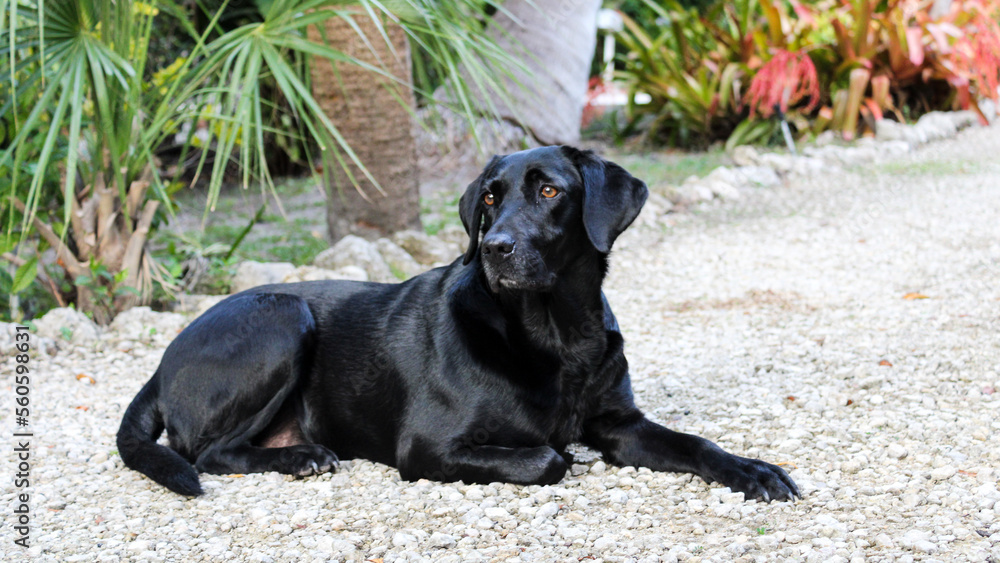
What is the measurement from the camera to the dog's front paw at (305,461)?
2.85 m

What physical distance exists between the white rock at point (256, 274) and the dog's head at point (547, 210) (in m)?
2.38

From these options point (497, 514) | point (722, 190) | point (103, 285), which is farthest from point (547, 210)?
point (722, 190)

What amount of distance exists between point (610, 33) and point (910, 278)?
7597 mm

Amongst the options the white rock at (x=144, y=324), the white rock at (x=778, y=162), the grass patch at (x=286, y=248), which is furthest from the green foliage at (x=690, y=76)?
the white rock at (x=144, y=324)

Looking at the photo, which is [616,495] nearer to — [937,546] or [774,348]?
[937,546]

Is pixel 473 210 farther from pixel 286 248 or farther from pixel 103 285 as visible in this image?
pixel 286 248

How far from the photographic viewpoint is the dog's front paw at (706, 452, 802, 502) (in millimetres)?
2514

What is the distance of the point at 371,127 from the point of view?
223 inches

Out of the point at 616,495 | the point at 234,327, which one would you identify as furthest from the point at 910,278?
the point at 234,327

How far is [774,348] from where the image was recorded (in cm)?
409

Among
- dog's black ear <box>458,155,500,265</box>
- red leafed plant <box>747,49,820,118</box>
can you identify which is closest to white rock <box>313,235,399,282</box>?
dog's black ear <box>458,155,500,265</box>

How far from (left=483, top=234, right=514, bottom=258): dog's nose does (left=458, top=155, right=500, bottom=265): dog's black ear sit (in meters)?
0.30

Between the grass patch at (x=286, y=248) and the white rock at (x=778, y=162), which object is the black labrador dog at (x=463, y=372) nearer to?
the grass patch at (x=286, y=248)

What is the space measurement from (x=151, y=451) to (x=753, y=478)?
1869 mm
